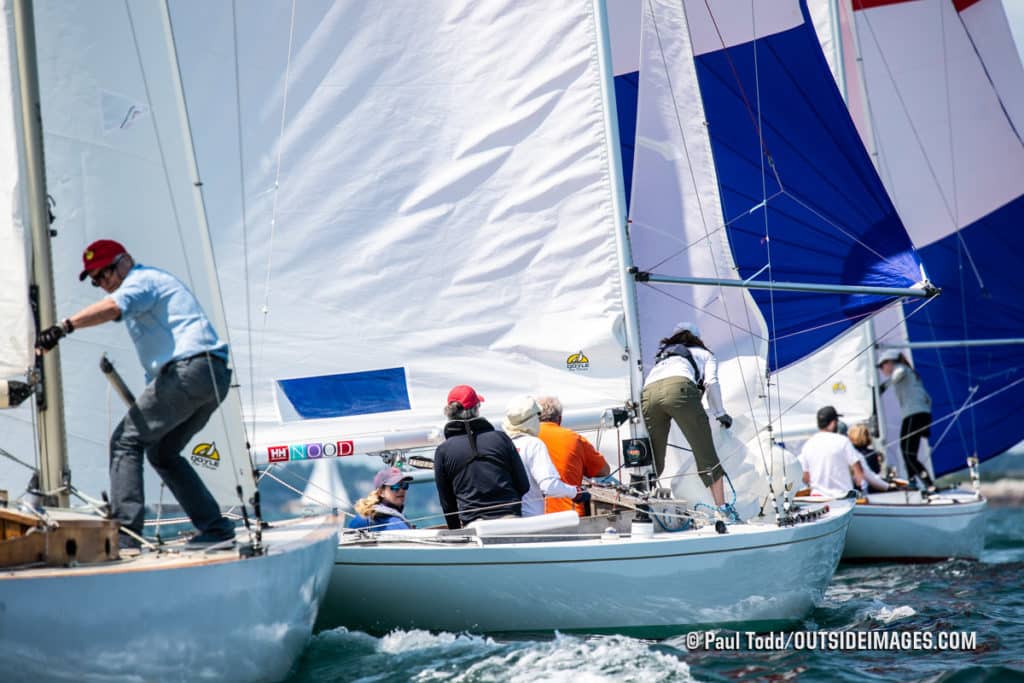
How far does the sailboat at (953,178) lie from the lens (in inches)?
525

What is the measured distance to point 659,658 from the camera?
18.4 ft

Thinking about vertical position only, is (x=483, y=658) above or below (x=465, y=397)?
below

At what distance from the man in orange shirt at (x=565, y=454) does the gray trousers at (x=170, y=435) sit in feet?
7.76

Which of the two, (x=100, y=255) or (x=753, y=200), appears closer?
(x=100, y=255)

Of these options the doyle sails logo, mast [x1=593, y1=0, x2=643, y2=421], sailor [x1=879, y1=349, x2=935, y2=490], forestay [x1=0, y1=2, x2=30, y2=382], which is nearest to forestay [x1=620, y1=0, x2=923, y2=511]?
mast [x1=593, y1=0, x2=643, y2=421]

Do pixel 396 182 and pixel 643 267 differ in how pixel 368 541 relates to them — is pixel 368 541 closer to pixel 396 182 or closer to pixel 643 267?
pixel 396 182

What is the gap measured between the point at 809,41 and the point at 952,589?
420 cm

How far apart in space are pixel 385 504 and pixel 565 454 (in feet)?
3.74

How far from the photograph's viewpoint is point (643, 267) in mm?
8633

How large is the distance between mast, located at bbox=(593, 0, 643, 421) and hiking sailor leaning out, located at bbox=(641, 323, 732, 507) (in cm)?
18

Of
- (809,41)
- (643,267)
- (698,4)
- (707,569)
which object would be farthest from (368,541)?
(698,4)

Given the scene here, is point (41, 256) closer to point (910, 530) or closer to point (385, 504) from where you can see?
point (385, 504)

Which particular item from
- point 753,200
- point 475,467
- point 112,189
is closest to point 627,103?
point 753,200

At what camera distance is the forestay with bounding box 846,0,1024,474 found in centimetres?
1333
